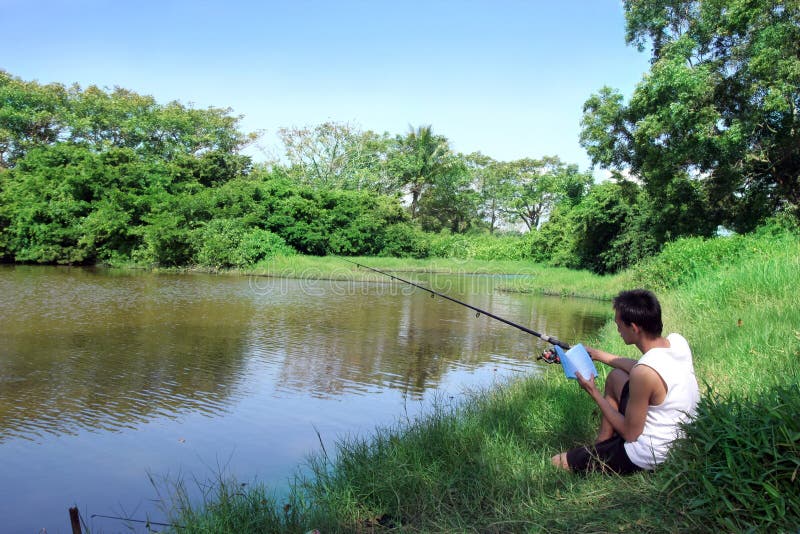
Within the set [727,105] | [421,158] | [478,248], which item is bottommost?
[478,248]

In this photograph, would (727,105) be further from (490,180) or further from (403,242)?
(490,180)

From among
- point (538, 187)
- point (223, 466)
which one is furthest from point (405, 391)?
point (538, 187)

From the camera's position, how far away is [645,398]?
9.75 feet

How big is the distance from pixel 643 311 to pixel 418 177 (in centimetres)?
3916

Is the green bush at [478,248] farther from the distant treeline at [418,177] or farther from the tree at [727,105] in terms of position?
the tree at [727,105]

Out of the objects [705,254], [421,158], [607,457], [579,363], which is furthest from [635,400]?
[421,158]

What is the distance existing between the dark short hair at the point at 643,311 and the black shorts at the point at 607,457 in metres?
0.41

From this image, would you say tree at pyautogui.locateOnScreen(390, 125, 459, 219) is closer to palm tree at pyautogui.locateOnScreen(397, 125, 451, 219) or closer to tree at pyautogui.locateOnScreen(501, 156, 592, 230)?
palm tree at pyautogui.locateOnScreen(397, 125, 451, 219)

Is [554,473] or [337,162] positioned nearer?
[554,473]

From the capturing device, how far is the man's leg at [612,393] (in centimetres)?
336

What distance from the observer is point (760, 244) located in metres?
11.0

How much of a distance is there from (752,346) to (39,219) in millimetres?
30203

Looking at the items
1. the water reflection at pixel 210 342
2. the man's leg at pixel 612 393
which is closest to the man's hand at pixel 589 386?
the man's leg at pixel 612 393

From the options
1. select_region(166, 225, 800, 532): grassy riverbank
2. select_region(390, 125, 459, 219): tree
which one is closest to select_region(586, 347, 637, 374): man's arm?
select_region(166, 225, 800, 532): grassy riverbank
